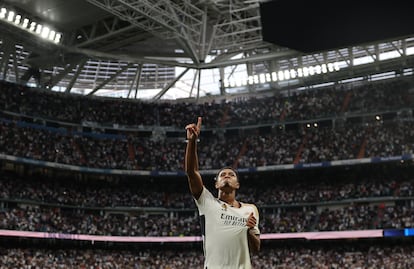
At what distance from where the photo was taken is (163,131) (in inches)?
2151

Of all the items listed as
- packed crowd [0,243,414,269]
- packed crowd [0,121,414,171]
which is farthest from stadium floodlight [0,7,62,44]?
packed crowd [0,243,414,269]

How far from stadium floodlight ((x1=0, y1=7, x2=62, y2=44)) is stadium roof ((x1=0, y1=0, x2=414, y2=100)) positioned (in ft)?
0.95

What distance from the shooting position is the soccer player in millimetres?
5184

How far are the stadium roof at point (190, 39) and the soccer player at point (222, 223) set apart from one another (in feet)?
96.6

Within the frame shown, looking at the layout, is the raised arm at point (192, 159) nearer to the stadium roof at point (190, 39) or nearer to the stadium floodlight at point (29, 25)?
the stadium roof at point (190, 39)

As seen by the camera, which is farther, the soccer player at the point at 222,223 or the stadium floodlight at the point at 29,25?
the stadium floodlight at the point at 29,25

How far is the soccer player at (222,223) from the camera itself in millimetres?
5184

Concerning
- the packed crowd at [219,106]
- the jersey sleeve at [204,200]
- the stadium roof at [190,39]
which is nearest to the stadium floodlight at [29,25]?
the stadium roof at [190,39]

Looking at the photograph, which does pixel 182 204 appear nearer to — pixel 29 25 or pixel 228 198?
pixel 29 25

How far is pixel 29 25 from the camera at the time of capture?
43.1 meters

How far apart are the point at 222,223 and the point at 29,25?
40886 millimetres

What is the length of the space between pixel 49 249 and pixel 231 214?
4073 cm

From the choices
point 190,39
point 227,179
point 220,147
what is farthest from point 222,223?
point 220,147

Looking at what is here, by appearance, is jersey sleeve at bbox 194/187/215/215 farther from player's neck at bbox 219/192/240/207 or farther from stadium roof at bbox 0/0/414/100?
stadium roof at bbox 0/0/414/100
